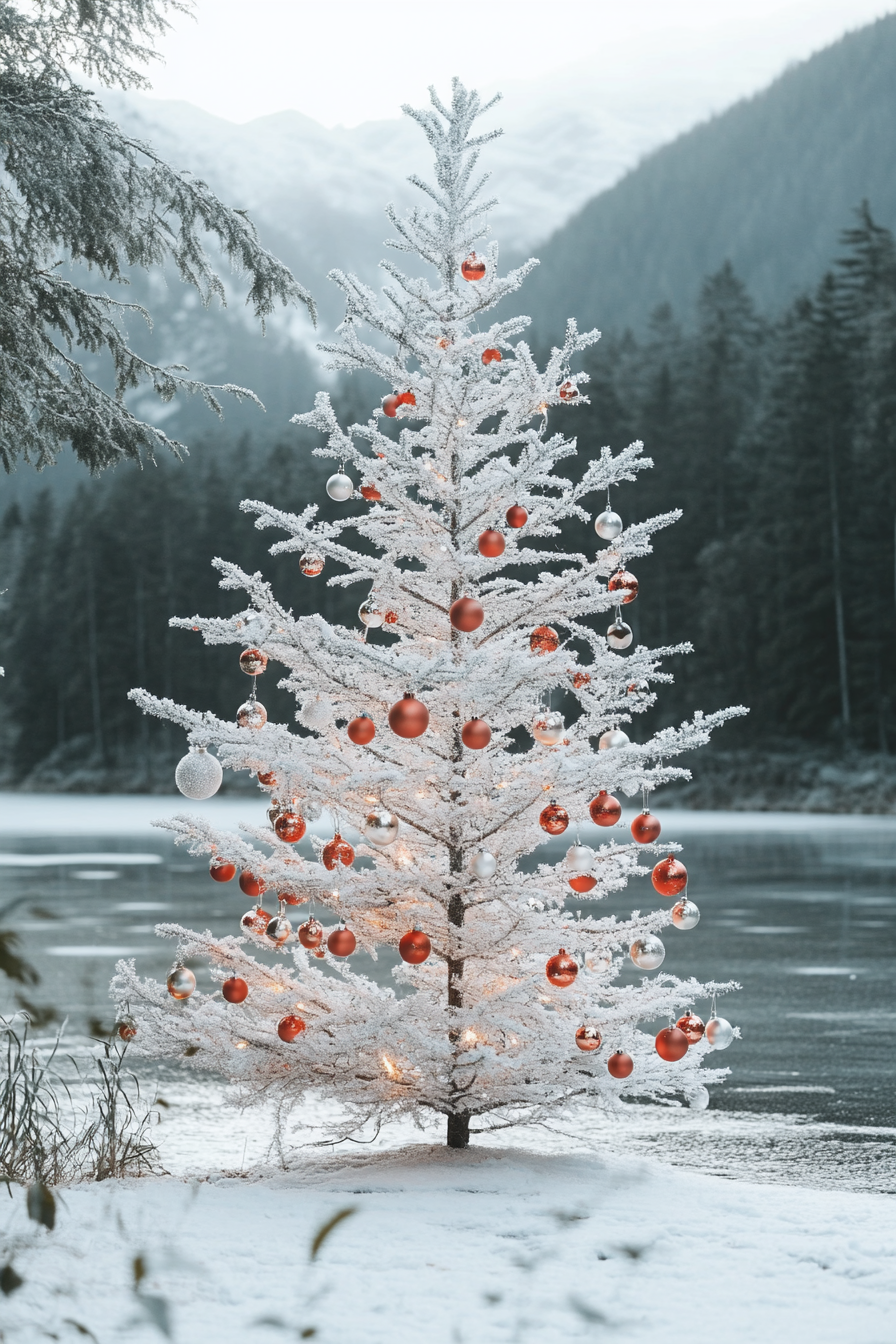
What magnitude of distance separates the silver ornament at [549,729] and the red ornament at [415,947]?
84 cm

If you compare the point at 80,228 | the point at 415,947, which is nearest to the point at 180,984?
the point at 415,947

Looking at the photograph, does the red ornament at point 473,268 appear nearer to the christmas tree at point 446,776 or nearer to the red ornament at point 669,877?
the christmas tree at point 446,776

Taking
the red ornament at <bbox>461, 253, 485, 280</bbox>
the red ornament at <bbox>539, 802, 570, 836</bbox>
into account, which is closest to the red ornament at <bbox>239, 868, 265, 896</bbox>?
the red ornament at <bbox>539, 802, 570, 836</bbox>

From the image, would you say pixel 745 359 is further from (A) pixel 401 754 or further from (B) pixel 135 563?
(A) pixel 401 754

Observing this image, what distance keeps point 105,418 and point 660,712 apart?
49768mm

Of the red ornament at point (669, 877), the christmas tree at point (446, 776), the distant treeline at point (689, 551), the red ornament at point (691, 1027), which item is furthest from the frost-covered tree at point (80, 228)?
the distant treeline at point (689, 551)

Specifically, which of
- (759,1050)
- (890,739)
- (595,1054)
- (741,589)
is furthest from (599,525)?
(741,589)

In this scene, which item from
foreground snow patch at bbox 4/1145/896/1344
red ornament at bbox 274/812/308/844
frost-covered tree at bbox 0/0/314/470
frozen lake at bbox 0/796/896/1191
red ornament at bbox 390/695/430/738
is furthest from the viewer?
frost-covered tree at bbox 0/0/314/470

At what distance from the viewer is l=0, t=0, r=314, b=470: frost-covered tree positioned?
6.61 meters

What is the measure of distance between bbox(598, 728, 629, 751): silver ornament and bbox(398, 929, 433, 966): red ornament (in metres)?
0.91

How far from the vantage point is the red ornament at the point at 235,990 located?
4562 millimetres

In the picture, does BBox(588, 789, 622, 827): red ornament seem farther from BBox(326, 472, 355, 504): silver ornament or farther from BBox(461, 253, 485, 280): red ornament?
BBox(461, 253, 485, 280): red ornament

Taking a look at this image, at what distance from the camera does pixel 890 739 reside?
42.8 meters

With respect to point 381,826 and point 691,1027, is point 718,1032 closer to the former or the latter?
point 691,1027
